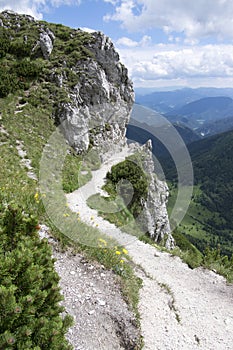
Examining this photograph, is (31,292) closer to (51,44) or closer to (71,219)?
(71,219)

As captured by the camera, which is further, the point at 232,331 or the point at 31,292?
the point at 232,331

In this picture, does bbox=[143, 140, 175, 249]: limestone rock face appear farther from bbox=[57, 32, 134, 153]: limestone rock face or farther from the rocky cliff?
bbox=[57, 32, 134, 153]: limestone rock face

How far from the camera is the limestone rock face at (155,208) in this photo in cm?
2743

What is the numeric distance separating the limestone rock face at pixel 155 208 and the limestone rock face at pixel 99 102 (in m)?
5.89

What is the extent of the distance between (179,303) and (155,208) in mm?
21570

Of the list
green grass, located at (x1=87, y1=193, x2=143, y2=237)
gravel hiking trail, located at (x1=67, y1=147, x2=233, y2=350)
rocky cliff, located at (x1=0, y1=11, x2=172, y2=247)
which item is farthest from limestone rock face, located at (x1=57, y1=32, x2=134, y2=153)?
gravel hiking trail, located at (x1=67, y1=147, x2=233, y2=350)

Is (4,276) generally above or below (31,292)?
above

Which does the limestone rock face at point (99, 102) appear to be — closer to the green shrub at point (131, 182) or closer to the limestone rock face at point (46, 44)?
the limestone rock face at point (46, 44)

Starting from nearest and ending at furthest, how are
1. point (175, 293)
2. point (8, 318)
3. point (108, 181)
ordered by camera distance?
1. point (8, 318)
2. point (175, 293)
3. point (108, 181)

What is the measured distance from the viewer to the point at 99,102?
119ft

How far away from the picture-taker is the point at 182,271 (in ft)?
39.5

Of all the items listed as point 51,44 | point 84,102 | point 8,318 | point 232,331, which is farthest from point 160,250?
point 51,44

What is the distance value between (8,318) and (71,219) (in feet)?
22.6

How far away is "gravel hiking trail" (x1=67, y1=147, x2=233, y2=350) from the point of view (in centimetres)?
771
